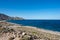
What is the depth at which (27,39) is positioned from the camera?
1417 cm

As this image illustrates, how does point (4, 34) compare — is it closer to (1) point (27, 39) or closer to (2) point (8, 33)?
(2) point (8, 33)

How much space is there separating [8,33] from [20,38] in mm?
3142

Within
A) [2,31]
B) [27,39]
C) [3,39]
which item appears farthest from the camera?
[2,31]

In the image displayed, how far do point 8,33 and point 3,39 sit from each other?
119 cm

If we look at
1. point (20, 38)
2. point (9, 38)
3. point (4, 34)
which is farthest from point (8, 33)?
point (20, 38)

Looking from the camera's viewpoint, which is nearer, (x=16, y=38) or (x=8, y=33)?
(x=16, y=38)

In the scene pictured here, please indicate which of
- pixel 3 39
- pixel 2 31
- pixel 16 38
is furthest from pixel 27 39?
pixel 2 31

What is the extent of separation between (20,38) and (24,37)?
43 centimetres

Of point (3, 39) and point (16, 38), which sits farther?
point (3, 39)

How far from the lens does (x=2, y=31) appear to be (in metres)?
17.6

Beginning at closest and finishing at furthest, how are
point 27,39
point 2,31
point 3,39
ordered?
point 27,39 < point 3,39 < point 2,31

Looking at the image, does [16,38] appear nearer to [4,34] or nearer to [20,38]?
[20,38]

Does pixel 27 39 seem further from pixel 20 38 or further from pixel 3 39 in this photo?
pixel 3 39

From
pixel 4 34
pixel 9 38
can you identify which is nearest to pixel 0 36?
pixel 4 34
